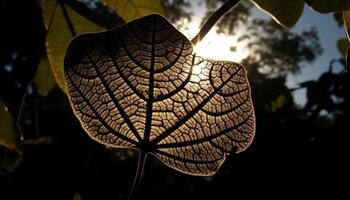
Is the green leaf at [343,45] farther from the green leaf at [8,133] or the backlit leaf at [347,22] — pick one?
the green leaf at [8,133]

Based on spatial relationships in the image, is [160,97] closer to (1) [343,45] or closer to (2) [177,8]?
(1) [343,45]

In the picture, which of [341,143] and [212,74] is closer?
[212,74]

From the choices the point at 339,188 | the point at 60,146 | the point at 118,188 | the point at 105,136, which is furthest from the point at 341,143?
the point at 105,136

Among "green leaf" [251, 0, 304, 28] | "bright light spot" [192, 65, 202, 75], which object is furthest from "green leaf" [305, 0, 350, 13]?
"bright light spot" [192, 65, 202, 75]

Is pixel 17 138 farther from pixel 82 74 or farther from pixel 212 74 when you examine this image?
pixel 212 74

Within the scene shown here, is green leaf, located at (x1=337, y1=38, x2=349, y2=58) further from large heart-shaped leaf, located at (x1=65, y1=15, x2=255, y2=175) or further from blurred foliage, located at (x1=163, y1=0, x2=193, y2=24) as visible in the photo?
blurred foliage, located at (x1=163, y1=0, x2=193, y2=24)

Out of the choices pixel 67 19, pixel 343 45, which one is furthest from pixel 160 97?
pixel 343 45
